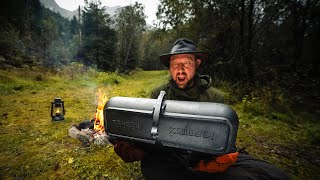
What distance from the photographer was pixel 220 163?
1858 millimetres

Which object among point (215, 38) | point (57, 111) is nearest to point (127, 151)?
point (57, 111)

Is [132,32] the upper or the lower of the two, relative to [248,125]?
upper

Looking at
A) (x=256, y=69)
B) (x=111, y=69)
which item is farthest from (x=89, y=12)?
(x=256, y=69)

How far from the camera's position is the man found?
2.00 metres

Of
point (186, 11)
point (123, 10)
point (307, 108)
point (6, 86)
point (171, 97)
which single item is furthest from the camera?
point (123, 10)

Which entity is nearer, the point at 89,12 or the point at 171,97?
the point at 171,97

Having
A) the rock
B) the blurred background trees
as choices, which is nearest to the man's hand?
the rock

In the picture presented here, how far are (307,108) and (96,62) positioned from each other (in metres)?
24.9

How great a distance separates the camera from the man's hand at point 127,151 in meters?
2.16

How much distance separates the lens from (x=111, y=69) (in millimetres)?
28516

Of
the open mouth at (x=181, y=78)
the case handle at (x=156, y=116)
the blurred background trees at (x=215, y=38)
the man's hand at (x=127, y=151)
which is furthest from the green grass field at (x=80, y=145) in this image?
the blurred background trees at (x=215, y=38)

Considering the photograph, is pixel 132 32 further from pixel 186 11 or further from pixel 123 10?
pixel 186 11

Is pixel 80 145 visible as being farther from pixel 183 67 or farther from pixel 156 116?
pixel 156 116

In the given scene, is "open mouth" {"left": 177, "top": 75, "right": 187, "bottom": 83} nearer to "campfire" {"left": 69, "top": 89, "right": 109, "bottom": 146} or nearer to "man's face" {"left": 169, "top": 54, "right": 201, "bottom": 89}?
"man's face" {"left": 169, "top": 54, "right": 201, "bottom": 89}
